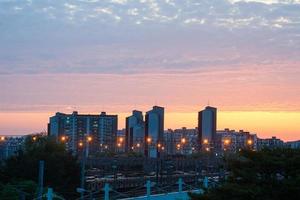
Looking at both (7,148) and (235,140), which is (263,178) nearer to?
(7,148)

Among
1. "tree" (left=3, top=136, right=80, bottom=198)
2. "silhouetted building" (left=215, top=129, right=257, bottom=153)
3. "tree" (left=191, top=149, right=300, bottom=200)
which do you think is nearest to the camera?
"tree" (left=191, top=149, right=300, bottom=200)

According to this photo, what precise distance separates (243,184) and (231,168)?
0.94 m

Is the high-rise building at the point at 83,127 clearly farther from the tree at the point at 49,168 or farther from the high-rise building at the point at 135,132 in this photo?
the tree at the point at 49,168

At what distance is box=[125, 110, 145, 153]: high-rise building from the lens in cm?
11706

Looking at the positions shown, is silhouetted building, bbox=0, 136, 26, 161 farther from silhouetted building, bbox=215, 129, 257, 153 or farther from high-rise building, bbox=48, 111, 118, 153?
high-rise building, bbox=48, 111, 118, 153

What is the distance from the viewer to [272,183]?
16.1 meters

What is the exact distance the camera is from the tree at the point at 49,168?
123 feet

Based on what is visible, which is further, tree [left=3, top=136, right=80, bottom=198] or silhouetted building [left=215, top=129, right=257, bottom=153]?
silhouetted building [left=215, top=129, right=257, bottom=153]

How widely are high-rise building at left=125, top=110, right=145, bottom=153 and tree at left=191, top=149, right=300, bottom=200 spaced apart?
98242 mm

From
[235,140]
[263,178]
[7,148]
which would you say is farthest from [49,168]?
[235,140]

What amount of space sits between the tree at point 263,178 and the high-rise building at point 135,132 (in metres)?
98.2

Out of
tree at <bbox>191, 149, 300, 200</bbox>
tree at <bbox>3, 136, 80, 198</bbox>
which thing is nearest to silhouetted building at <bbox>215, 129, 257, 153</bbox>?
tree at <bbox>3, 136, 80, 198</bbox>

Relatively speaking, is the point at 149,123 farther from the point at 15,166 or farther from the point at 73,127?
the point at 15,166

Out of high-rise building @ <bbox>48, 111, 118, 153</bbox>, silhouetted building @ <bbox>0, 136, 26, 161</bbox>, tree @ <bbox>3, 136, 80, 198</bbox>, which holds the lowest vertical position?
tree @ <bbox>3, 136, 80, 198</bbox>
